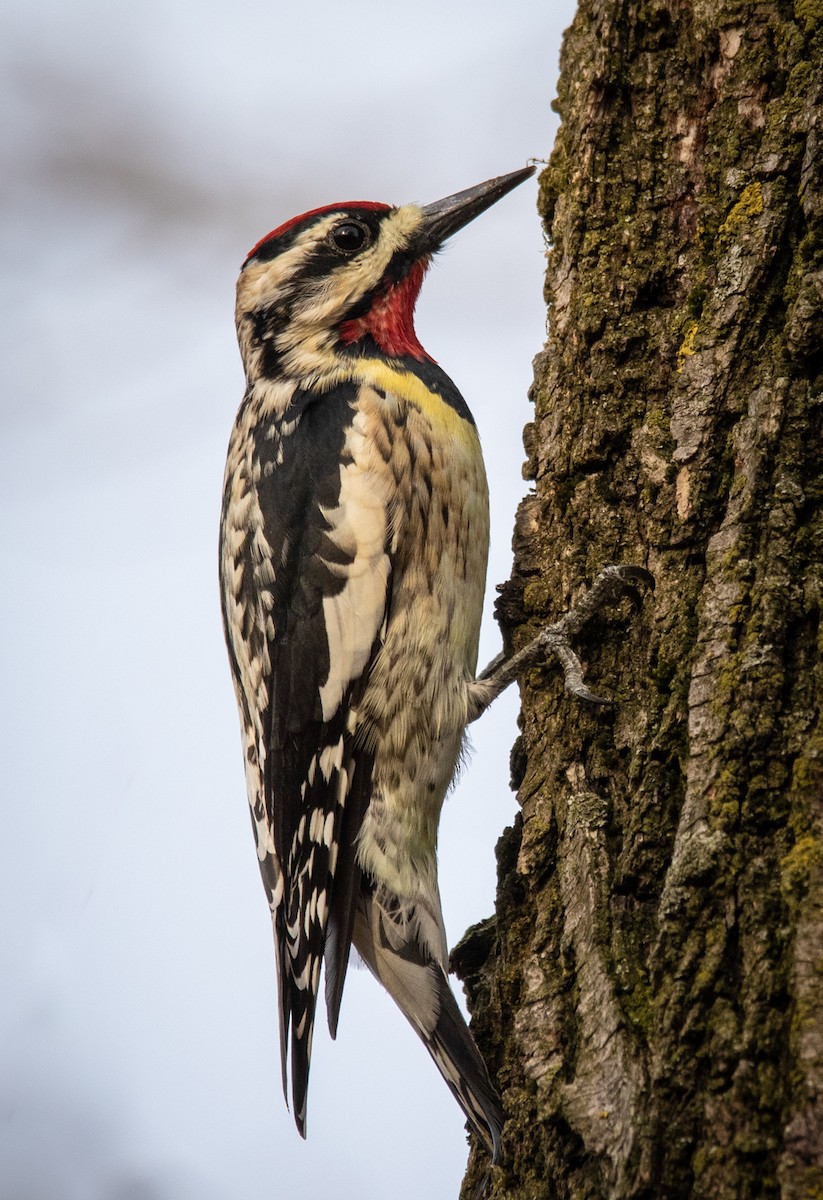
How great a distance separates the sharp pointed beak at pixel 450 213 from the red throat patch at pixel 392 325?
0.13 m

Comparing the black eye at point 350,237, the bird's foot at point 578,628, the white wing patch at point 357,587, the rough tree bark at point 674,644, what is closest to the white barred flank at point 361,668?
the white wing patch at point 357,587

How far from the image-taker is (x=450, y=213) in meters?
3.44

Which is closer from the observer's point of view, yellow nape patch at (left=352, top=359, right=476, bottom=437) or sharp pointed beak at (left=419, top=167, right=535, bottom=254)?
yellow nape patch at (left=352, top=359, right=476, bottom=437)

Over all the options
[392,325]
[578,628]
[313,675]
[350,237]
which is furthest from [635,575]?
[350,237]

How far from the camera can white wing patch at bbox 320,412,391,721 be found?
9.11 ft

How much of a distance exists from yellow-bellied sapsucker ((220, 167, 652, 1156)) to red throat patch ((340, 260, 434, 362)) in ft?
0.77

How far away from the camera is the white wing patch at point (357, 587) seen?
2775 mm

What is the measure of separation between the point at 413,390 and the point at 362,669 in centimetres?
75

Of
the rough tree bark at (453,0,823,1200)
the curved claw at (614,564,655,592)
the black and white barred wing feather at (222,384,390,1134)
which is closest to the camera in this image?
the rough tree bark at (453,0,823,1200)

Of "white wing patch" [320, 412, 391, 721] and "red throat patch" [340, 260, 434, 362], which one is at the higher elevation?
"red throat patch" [340, 260, 434, 362]

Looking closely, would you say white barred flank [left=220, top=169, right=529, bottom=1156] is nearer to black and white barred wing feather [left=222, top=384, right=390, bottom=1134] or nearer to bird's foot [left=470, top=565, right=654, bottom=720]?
black and white barred wing feather [left=222, top=384, right=390, bottom=1134]

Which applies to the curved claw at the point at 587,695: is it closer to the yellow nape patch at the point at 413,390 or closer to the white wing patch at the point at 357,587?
the white wing patch at the point at 357,587

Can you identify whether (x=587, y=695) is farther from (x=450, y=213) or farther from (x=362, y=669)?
(x=450, y=213)

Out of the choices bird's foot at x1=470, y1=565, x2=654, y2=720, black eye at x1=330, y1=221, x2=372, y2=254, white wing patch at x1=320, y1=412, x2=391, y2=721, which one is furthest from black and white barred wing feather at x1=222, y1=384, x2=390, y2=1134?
black eye at x1=330, y1=221, x2=372, y2=254
